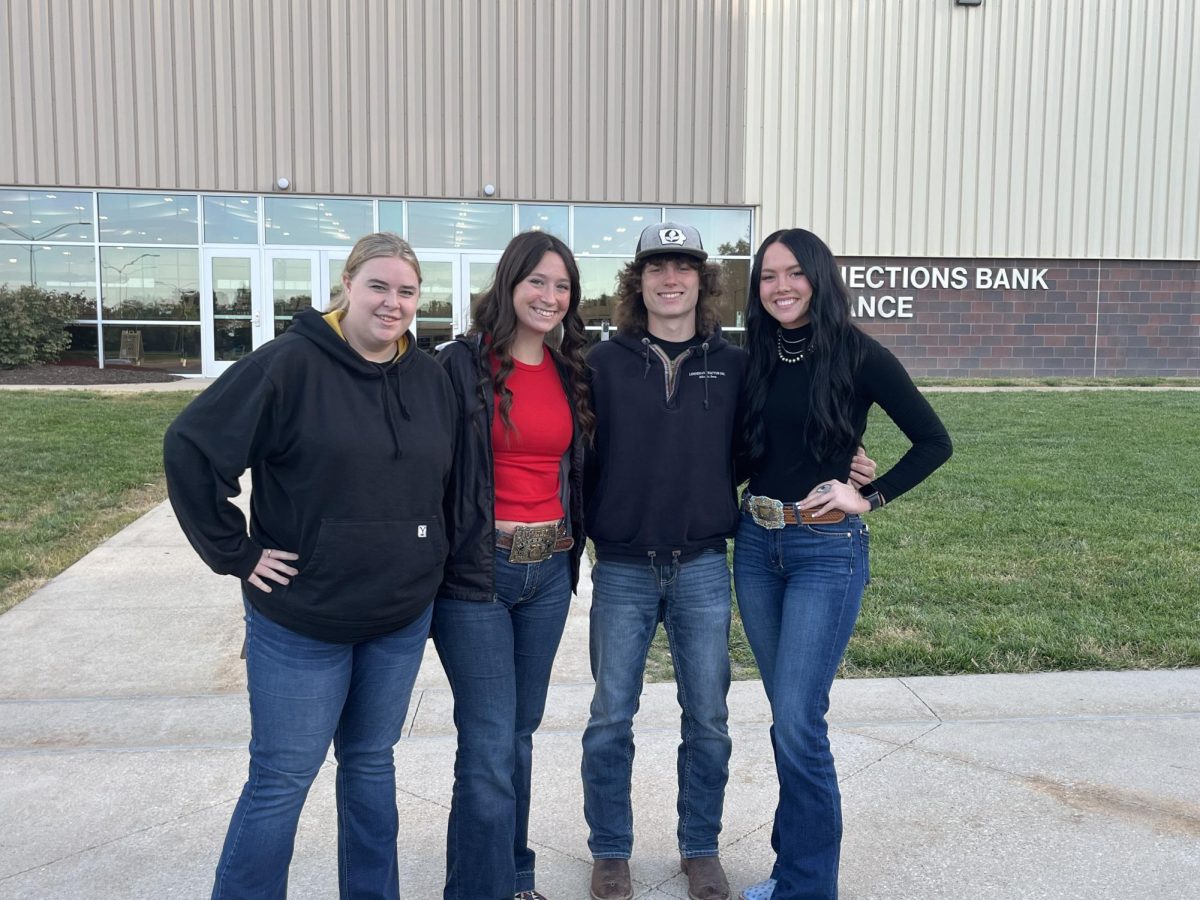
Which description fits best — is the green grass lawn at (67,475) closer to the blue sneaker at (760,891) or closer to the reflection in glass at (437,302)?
the blue sneaker at (760,891)

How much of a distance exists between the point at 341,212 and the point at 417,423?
58.8ft

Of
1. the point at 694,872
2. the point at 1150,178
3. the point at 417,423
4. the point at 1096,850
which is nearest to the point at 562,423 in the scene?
the point at 417,423

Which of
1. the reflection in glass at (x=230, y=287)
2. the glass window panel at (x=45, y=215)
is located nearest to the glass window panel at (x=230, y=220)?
the reflection in glass at (x=230, y=287)

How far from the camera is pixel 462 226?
19.6m

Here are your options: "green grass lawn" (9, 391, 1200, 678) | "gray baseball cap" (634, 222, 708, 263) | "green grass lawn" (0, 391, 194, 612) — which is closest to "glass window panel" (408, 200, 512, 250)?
"green grass lawn" (0, 391, 194, 612)

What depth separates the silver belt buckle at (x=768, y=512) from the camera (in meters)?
2.85

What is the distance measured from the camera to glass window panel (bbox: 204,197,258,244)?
18906mm

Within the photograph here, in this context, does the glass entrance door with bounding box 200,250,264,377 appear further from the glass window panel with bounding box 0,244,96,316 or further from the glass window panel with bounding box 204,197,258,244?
the glass window panel with bounding box 0,244,96,316

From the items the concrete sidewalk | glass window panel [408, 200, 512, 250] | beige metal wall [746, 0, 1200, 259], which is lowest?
the concrete sidewalk

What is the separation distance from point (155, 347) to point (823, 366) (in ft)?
60.9

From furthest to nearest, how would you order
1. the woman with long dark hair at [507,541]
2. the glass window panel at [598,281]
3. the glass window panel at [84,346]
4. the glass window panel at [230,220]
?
1. the glass window panel at [598,281]
2. the glass window panel at [230,220]
3. the glass window panel at [84,346]
4. the woman with long dark hair at [507,541]

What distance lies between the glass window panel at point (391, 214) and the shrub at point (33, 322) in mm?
5713

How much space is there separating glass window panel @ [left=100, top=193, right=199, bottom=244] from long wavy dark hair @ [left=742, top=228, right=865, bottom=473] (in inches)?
721

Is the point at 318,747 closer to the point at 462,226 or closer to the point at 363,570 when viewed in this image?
the point at 363,570
